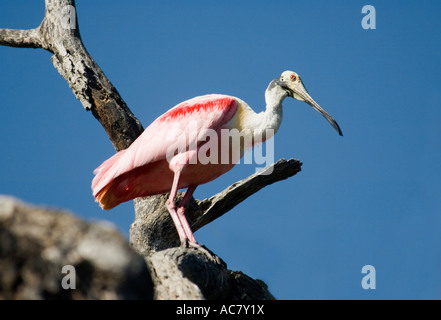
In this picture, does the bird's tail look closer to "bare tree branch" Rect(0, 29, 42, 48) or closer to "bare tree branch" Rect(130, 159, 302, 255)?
"bare tree branch" Rect(130, 159, 302, 255)

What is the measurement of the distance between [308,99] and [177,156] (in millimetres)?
2963

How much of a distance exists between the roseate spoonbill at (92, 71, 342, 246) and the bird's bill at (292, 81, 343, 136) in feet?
2.58

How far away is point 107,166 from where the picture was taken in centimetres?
1064

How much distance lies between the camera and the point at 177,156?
10258 millimetres

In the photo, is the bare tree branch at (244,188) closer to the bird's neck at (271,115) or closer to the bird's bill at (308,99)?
the bird's neck at (271,115)

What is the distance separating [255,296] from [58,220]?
15.6 ft

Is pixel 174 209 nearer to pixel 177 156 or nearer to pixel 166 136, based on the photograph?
pixel 177 156

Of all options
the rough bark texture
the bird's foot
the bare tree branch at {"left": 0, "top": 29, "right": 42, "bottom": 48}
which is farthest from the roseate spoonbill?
the rough bark texture

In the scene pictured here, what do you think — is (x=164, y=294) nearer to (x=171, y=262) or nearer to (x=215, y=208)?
(x=171, y=262)

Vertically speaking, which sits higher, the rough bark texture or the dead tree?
the dead tree

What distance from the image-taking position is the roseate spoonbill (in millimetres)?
10273

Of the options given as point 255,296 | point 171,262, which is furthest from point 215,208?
point 171,262

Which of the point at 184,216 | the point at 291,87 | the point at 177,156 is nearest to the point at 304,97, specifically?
the point at 291,87

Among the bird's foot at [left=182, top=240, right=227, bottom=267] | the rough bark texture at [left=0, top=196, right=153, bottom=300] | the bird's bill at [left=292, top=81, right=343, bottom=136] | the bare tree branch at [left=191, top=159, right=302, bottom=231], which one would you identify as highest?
the bird's bill at [left=292, top=81, right=343, bottom=136]
